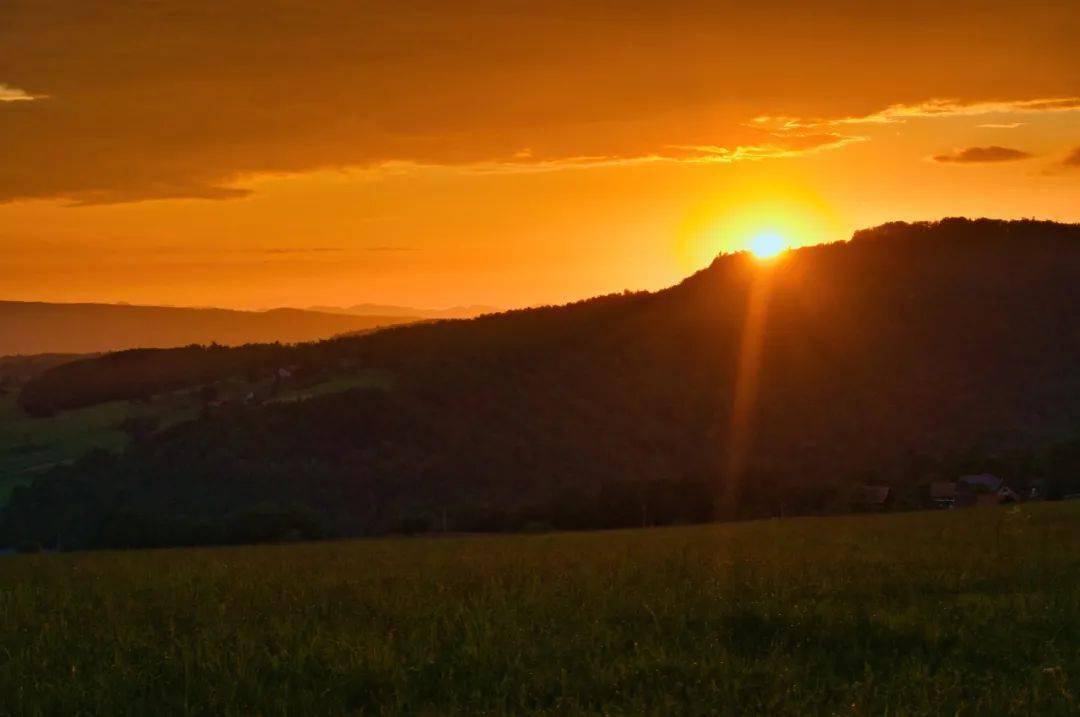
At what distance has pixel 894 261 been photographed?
158 metres

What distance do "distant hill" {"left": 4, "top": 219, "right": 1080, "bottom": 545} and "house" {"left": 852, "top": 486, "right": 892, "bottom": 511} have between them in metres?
4.65

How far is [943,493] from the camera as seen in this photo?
80250mm

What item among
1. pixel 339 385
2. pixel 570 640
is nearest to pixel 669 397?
pixel 339 385

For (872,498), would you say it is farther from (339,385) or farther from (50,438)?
(50,438)

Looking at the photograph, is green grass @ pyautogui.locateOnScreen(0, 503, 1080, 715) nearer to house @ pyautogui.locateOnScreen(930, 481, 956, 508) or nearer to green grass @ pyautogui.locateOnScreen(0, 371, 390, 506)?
house @ pyautogui.locateOnScreen(930, 481, 956, 508)

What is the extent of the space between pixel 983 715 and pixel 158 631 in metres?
7.07

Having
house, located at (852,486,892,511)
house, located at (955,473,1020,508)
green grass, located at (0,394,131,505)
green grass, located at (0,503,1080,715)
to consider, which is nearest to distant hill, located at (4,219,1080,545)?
house, located at (955,473,1020,508)

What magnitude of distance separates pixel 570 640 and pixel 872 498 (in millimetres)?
72490

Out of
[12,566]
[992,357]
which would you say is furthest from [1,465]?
[12,566]

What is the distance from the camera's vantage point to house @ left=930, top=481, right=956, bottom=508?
77.6m

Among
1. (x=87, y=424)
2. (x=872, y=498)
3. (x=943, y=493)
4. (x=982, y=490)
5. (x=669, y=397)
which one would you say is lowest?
(x=872, y=498)

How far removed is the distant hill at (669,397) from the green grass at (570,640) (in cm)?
7296

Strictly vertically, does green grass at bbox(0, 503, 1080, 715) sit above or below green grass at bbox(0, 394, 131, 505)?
above

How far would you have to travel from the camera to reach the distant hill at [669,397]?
11531 centimetres
